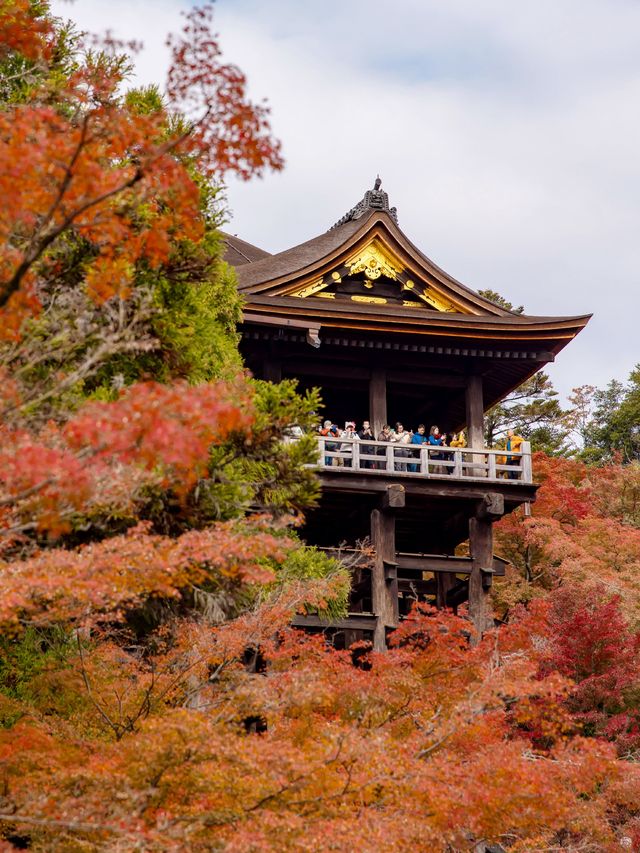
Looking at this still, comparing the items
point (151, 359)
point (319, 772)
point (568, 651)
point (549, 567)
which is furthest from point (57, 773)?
point (549, 567)

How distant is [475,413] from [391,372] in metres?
1.75

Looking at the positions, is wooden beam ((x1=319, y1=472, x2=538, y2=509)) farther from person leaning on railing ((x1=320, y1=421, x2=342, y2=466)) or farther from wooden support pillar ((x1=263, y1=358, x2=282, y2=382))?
wooden support pillar ((x1=263, y1=358, x2=282, y2=382))

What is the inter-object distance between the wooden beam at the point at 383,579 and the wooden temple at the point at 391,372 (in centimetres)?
2

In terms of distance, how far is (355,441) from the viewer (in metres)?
18.1

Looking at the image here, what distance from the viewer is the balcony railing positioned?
60.1ft

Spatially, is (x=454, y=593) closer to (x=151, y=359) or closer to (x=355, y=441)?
(x=355, y=441)

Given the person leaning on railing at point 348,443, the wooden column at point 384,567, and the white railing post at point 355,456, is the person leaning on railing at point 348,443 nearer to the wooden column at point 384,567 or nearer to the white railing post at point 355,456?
the white railing post at point 355,456

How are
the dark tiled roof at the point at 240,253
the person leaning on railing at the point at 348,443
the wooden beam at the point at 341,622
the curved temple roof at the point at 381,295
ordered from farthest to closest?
1. the dark tiled roof at the point at 240,253
2. the curved temple roof at the point at 381,295
3. the person leaning on railing at the point at 348,443
4. the wooden beam at the point at 341,622

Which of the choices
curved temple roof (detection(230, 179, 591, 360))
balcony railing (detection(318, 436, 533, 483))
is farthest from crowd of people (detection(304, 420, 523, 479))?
curved temple roof (detection(230, 179, 591, 360))

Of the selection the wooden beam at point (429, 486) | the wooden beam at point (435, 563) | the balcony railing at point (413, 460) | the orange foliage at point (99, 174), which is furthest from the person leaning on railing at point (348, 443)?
the orange foliage at point (99, 174)

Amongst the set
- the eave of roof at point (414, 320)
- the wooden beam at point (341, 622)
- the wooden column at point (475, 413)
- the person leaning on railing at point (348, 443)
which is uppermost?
the eave of roof at point (414, 320)

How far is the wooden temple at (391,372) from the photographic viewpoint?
18547 millimetres

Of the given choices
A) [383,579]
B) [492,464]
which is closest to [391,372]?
[492,464]

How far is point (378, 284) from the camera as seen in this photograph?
20.6 meters
